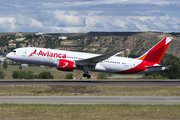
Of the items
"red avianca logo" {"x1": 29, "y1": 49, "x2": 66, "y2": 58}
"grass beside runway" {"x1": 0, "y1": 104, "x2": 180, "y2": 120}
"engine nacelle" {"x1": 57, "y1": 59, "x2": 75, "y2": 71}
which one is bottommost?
"grass beside runway" {"x1": 0, "y1": 104, "x2": 180, "y2": 120}

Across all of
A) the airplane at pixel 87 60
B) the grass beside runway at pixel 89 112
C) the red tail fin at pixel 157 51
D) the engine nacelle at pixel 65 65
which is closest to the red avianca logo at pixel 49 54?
the airplane at pixel 87 60

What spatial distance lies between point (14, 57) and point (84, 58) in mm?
11139

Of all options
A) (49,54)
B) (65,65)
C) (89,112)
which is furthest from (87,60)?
(89,112)

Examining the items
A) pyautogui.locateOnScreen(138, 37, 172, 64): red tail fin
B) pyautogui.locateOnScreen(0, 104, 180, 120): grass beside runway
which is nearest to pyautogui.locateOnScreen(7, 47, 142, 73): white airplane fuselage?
pyautogui.locateOnScreen(138, 37, 172, 64): red tail fin

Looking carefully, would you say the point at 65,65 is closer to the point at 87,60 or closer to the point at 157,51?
the point at 87,60

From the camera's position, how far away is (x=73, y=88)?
3359 cm

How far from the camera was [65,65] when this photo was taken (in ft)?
134

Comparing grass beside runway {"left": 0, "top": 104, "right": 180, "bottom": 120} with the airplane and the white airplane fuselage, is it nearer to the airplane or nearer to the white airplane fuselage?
the airplane

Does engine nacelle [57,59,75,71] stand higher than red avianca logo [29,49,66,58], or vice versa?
red avianca logo [29,49,66,58]

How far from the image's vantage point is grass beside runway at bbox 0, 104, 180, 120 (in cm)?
1791

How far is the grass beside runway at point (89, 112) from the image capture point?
58.7 ft

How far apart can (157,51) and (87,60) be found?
12.1 m

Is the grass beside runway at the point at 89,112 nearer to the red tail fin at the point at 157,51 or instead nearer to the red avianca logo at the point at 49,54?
the red avianca logo at the point at 49,54

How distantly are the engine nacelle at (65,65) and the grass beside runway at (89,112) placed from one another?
65.1 ft
